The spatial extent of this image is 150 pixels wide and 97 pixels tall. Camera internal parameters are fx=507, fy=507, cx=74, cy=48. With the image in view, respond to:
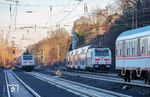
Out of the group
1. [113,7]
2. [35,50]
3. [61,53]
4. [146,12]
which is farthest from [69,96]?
[35,50]

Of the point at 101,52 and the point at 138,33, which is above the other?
the point at 138,33

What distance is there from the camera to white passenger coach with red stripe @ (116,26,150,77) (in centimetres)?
2848

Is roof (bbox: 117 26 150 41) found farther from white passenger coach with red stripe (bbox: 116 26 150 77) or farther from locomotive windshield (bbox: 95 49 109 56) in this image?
locomotive windshield (bbox: 95 49 109 56)

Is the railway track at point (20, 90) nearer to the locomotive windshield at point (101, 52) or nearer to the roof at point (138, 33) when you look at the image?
the roof at point (138, 33)

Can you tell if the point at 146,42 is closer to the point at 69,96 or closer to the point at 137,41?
the point at 137,41

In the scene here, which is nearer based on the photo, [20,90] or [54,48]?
[20,90]

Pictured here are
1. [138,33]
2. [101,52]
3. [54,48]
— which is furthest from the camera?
[54,48]

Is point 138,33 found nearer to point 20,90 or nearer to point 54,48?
point 20,90

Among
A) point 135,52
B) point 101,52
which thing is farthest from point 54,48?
point 135,52

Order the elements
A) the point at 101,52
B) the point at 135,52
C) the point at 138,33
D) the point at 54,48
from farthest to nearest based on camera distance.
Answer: the point at 54,48
the point at 101,52
the point at 135,52
the point at 138,33

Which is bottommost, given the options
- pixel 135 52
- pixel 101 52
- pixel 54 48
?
pixel 135 52

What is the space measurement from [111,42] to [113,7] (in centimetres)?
1727

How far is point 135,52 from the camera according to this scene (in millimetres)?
31078

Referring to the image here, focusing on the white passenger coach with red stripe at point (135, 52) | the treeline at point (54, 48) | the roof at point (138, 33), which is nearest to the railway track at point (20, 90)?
the white passenger coach with red stripe at point (135, 52)
